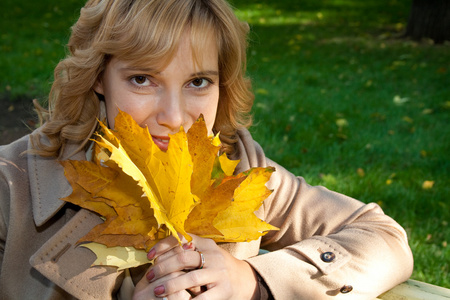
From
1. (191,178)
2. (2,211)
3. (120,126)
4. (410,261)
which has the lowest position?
(410,261)

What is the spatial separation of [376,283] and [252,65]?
5.19 m

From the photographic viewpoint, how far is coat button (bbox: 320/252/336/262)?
1.82 meters

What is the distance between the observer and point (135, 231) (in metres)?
1.52

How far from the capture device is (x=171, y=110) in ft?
5.64

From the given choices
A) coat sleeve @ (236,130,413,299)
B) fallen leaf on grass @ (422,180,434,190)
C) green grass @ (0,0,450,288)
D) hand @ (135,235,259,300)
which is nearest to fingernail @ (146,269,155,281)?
hand @ (135,235,259,300)

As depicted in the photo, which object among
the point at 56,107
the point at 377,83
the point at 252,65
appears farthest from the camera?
the point at 252,65

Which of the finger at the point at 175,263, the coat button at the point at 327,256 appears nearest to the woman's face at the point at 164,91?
the finger at the point at 175,263

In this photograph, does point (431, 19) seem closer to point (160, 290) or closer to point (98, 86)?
point (98, 86)

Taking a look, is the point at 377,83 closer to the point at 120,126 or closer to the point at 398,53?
the point at 398,53

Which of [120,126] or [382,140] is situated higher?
[120,126]

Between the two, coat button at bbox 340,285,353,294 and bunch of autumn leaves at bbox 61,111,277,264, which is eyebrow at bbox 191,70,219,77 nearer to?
bunch of autumn leaves at bbox 61,111,277,264

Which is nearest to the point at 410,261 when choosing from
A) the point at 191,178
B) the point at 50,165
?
the point at 191,178

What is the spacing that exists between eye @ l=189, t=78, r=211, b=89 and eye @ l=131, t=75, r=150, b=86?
153 mm

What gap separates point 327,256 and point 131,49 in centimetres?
94
